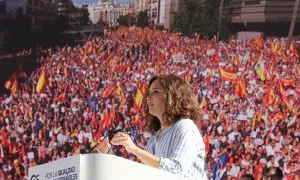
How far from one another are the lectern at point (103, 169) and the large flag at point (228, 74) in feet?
22.0

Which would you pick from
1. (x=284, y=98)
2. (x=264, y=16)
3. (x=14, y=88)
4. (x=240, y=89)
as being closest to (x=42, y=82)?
(x=14, y=88)

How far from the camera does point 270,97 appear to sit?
7977 mm

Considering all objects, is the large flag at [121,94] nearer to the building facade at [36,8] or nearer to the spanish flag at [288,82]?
the building facade at [36,8]

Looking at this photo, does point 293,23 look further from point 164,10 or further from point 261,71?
point 164,10

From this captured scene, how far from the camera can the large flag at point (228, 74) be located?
8271 millimetres

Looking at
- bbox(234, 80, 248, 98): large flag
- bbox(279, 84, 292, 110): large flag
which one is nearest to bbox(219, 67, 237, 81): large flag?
bbox(234, 80, 248, 98): large flag

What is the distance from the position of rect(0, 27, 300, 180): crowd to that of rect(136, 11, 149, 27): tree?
0.10 meters

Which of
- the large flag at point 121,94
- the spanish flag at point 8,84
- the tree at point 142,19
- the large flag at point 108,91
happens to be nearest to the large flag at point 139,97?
the large flag at point 121,94

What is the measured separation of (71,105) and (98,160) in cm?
764

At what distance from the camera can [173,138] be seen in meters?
1.88

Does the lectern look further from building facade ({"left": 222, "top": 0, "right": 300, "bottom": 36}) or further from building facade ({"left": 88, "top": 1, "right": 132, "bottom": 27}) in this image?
building facade ({"left": 88, "top": 1, "right": 132, "bottom": 27})

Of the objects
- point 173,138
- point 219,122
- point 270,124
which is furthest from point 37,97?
point 173,138

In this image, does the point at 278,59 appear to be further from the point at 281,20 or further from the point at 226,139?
the point at 226,139

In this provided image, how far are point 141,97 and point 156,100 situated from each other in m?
6.69
